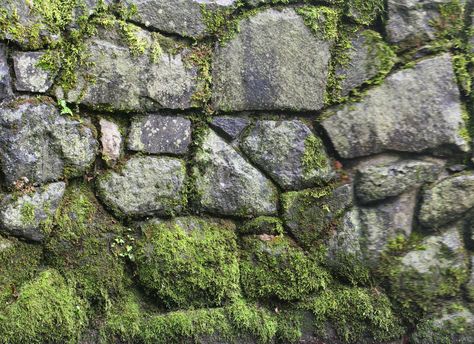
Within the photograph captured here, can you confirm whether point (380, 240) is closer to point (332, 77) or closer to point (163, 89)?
point (332, 77)

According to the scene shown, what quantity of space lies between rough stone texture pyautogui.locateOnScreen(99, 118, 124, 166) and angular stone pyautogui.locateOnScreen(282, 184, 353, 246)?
0.92m

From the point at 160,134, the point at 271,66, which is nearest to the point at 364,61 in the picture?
the point at 271,66

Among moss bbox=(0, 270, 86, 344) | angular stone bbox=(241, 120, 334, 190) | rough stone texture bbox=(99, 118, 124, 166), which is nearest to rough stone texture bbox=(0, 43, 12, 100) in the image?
rough stone texture bbox=(99, 118, 124, 166)

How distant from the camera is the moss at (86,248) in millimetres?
2426

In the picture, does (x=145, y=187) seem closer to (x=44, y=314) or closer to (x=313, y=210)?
(x=44, y=314)

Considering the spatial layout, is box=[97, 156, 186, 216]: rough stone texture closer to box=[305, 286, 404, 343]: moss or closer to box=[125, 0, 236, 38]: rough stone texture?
box=[125, 0, 236, 38]: rough stone texture

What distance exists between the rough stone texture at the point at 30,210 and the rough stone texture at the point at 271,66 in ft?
3.16

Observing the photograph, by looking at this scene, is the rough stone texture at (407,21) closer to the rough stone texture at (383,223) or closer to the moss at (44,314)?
the rough stone texture at (383,223)

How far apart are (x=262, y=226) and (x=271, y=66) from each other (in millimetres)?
875

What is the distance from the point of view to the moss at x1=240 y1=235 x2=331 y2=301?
2.68m

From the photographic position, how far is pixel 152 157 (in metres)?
2.62

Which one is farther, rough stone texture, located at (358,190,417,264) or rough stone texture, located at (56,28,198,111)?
rough stone texture, located at (358,190,417,264)

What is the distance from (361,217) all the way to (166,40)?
1.44 meters

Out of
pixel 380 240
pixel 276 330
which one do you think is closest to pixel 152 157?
pixel 276 330
